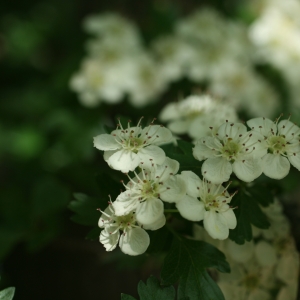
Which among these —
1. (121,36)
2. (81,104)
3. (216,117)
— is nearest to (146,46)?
(121,36)

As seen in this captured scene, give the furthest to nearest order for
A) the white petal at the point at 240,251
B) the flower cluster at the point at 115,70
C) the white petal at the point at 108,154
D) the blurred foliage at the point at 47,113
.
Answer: the flower cluster at the point at 115,70 < the blurred foliage at the point at 47,113 < the white petal at the point at 240,251 < the white petal at the point at 108,154

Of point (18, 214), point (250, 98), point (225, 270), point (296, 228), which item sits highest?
point (225, 270)

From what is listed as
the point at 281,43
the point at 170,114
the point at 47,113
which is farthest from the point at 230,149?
the point at 47,113

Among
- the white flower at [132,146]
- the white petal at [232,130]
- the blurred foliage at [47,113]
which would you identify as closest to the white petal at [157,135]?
the white flower at [132,146]

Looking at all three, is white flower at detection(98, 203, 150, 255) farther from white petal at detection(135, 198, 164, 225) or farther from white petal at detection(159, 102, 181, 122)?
white petal at detection(159, 102, 181, 122)

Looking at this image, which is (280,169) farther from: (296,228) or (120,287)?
(120,287)

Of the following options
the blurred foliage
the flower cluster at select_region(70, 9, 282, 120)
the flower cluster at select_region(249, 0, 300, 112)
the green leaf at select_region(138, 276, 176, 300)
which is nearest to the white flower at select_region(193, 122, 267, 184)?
the green leaf at select_region(138, 276, 176, 300)

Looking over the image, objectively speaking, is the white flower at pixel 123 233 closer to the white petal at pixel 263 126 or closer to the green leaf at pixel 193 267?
the green leaf at pixel 193 267
